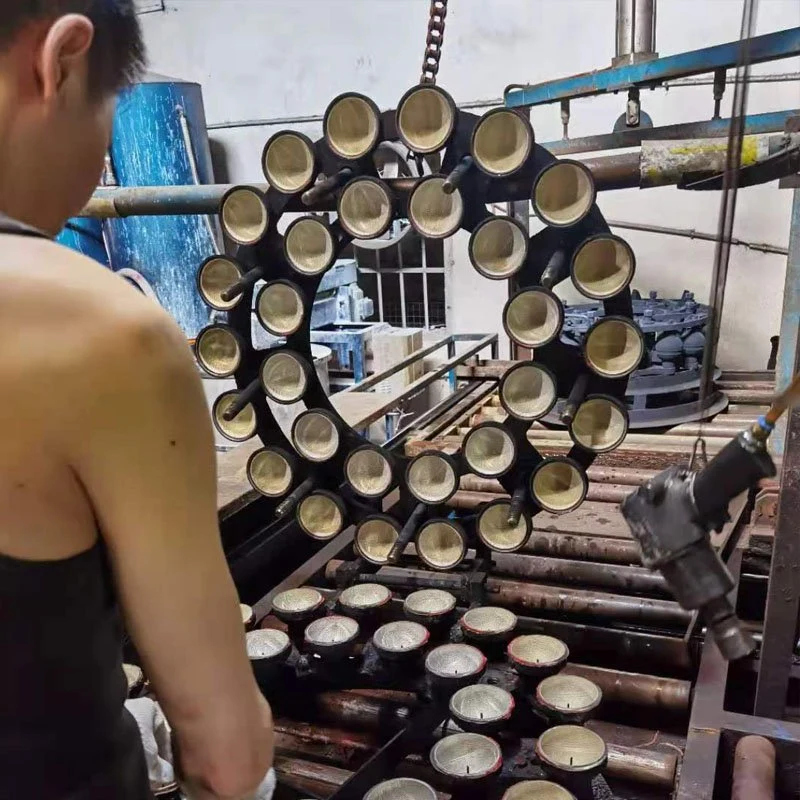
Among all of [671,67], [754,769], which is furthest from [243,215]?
[754,769]

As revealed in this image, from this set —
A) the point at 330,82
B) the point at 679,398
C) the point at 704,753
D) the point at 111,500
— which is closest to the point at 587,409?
the point at 704,753

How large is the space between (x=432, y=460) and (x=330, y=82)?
183 inches

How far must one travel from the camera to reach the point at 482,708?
1.56m

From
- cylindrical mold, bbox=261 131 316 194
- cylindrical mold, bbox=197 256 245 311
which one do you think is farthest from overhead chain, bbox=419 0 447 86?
cylindrical mold, bbox=197 256 245 311

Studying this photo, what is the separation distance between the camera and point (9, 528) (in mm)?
648

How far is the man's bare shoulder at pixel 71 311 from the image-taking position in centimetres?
60

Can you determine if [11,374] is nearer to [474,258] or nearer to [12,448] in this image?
[12,448]

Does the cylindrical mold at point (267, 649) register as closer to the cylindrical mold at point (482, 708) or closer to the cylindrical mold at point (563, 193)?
the cylindrical mold at point (482, 708)

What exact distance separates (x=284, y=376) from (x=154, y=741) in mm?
1079

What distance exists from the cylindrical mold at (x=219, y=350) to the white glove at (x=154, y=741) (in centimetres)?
101

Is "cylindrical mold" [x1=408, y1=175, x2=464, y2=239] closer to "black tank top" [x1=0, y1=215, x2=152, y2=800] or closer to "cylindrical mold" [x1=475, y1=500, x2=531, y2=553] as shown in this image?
"cylindrical mold" [x1=475, y1=500, x2=531, y2=553]

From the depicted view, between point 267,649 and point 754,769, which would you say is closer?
point 754,769

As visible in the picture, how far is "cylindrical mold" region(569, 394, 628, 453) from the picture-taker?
1.74 m

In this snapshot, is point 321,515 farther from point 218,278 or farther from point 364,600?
point 218,278
